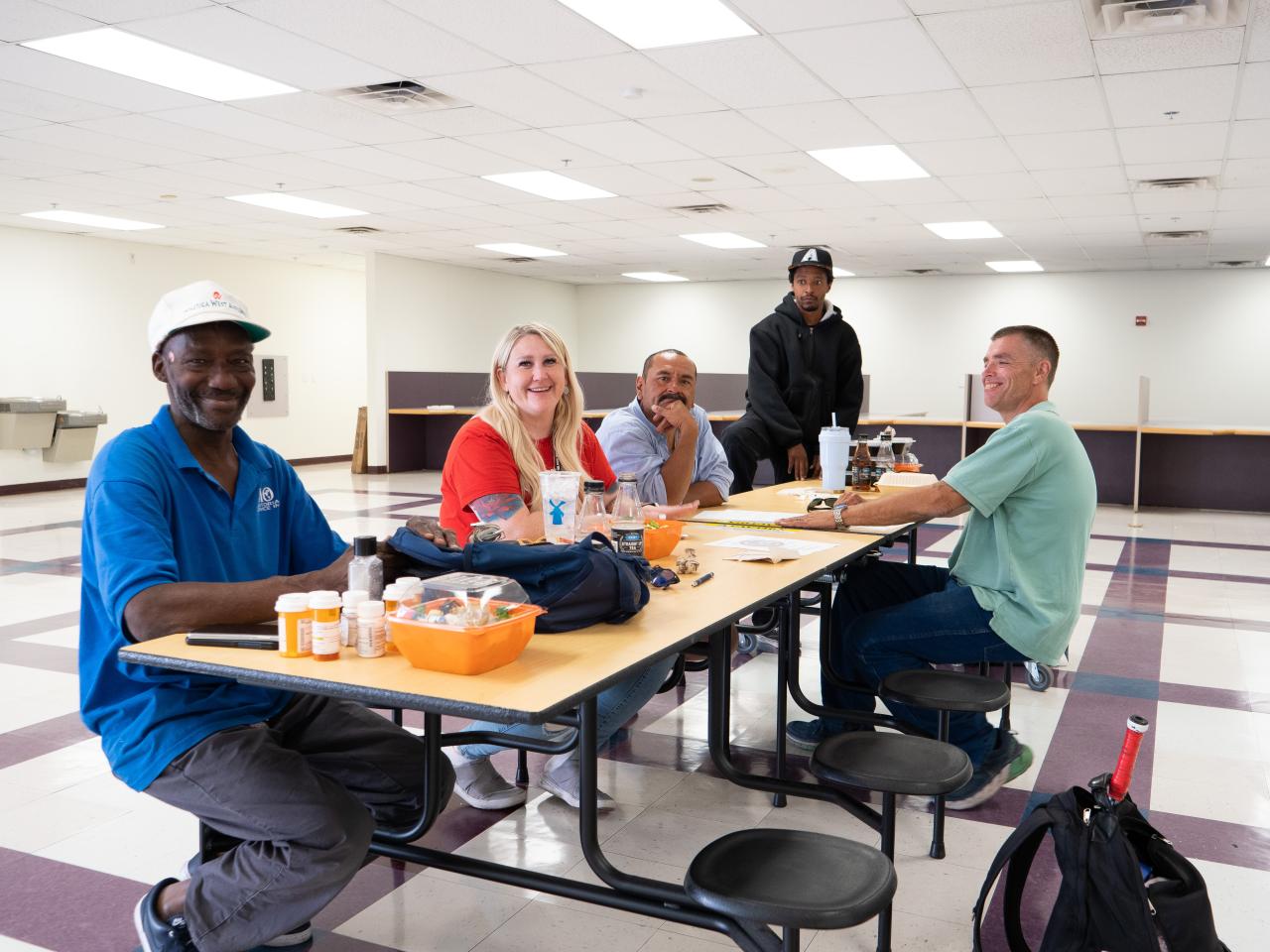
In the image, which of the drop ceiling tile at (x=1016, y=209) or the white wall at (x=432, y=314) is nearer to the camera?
the drop ceiling tile at (x=1016, y=209)

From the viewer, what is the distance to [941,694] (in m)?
2.44

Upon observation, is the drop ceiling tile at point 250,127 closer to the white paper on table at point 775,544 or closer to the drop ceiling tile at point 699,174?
the drop ceiling tile at point 699,174

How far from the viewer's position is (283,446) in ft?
43.7

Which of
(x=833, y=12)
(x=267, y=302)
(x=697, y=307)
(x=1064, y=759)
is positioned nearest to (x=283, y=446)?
(x=267, y=302)

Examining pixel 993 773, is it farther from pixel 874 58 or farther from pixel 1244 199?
pixel 1244 199

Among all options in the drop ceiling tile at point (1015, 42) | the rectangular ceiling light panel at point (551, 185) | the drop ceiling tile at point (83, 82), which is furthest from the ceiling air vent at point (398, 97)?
the drop ceiling tile at point (1015, 42)

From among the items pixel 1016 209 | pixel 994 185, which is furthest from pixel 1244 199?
pixel 994 185

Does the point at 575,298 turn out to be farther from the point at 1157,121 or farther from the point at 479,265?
the point at 1157,121

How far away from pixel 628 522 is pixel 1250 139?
5.97 m

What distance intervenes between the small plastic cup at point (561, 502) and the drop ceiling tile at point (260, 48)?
3.19 m

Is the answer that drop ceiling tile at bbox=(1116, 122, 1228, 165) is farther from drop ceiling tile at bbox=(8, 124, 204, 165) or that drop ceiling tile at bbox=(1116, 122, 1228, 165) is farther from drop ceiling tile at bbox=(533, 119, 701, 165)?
drop ceiling tile at bbox=(8, 124, 204, 165)

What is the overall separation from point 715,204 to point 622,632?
7.69 m

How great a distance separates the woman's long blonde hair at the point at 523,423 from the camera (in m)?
2.60

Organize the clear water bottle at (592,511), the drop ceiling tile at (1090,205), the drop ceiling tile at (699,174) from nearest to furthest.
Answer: the clear water bottle at (592,511)
the drop ceiling tile at (699,174)
the drop ceiling tile at (1090,205)
